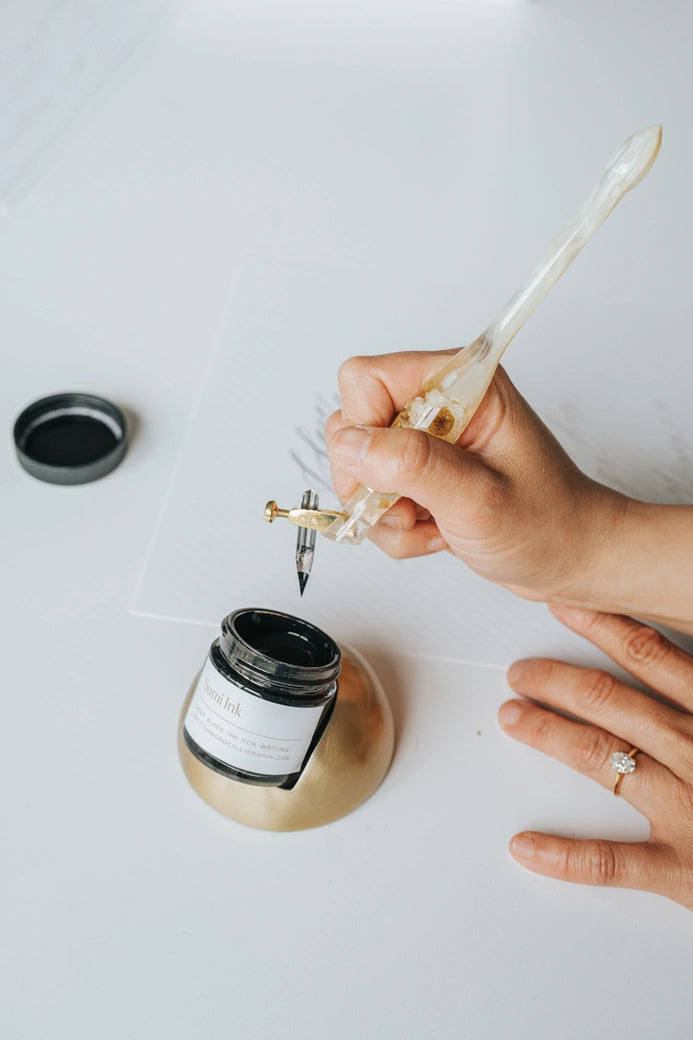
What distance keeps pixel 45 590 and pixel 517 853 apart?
47 cm

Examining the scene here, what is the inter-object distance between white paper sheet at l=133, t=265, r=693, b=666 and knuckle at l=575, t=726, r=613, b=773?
0.35ft

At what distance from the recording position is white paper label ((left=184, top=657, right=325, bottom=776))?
0.65 metres

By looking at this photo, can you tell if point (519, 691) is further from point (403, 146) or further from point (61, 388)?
point (403, 146)

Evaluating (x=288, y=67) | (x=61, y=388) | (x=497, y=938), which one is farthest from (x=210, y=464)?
(x=288, y=67)

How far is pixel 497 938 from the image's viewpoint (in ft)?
2.31

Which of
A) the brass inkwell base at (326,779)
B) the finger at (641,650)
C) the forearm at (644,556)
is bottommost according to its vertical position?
the brass inkwell base at (326,779)

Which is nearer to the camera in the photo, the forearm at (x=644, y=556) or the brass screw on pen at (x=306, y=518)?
the brass screw on pen at (x=306, y=518)

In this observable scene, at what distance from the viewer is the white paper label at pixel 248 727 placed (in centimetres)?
65

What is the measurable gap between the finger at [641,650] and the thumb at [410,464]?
239 millimetres

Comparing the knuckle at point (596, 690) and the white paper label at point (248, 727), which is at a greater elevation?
the knuckle at point (596, 690)

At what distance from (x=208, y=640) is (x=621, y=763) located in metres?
0.37

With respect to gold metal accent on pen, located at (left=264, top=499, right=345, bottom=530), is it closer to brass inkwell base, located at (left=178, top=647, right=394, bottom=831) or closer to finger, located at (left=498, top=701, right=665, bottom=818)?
brass inkwell base, located at (left=178, top=647, right=394, bottom=831)

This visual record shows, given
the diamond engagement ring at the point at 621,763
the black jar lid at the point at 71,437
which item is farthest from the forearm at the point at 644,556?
the black jar lid at the point at 71,437

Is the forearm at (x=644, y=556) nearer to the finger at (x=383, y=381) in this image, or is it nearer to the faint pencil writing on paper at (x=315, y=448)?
the finger at (x=383, y=381)
